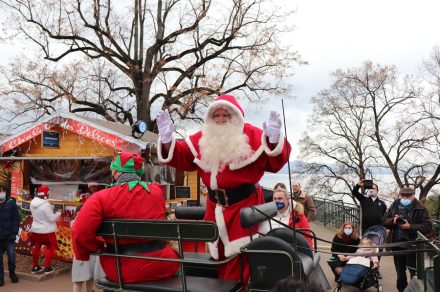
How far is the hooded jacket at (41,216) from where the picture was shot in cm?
648

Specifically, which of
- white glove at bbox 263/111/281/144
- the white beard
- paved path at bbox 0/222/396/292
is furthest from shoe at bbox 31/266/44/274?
white glove at bbox 263/111/281/144

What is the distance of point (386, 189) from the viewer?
69.5 feet

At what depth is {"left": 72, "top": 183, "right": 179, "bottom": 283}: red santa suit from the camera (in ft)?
8.70

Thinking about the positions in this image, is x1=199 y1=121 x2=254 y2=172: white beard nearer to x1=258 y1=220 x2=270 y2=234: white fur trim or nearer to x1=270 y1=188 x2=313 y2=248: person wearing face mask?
x1=258 y1=220 x2=270 y2=234: white fur trim

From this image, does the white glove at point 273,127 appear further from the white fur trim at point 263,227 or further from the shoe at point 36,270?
the shoe at point 36,270

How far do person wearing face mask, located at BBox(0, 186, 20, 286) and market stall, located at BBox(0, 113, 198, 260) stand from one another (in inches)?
43.4

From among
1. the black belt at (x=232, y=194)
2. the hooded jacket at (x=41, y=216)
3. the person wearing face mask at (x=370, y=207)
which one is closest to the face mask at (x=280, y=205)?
the black belt at (x=232, y=194)

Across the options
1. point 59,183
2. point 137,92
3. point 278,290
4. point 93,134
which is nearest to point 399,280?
point 278,290

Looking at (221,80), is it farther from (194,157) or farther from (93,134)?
(194,157)

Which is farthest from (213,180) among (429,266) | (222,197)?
(429,266)

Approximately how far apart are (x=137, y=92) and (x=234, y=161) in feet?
51.3

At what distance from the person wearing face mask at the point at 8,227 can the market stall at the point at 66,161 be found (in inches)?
43.4

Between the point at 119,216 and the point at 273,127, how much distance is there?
1.28 metres

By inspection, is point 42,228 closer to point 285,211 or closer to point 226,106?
point 285,211
